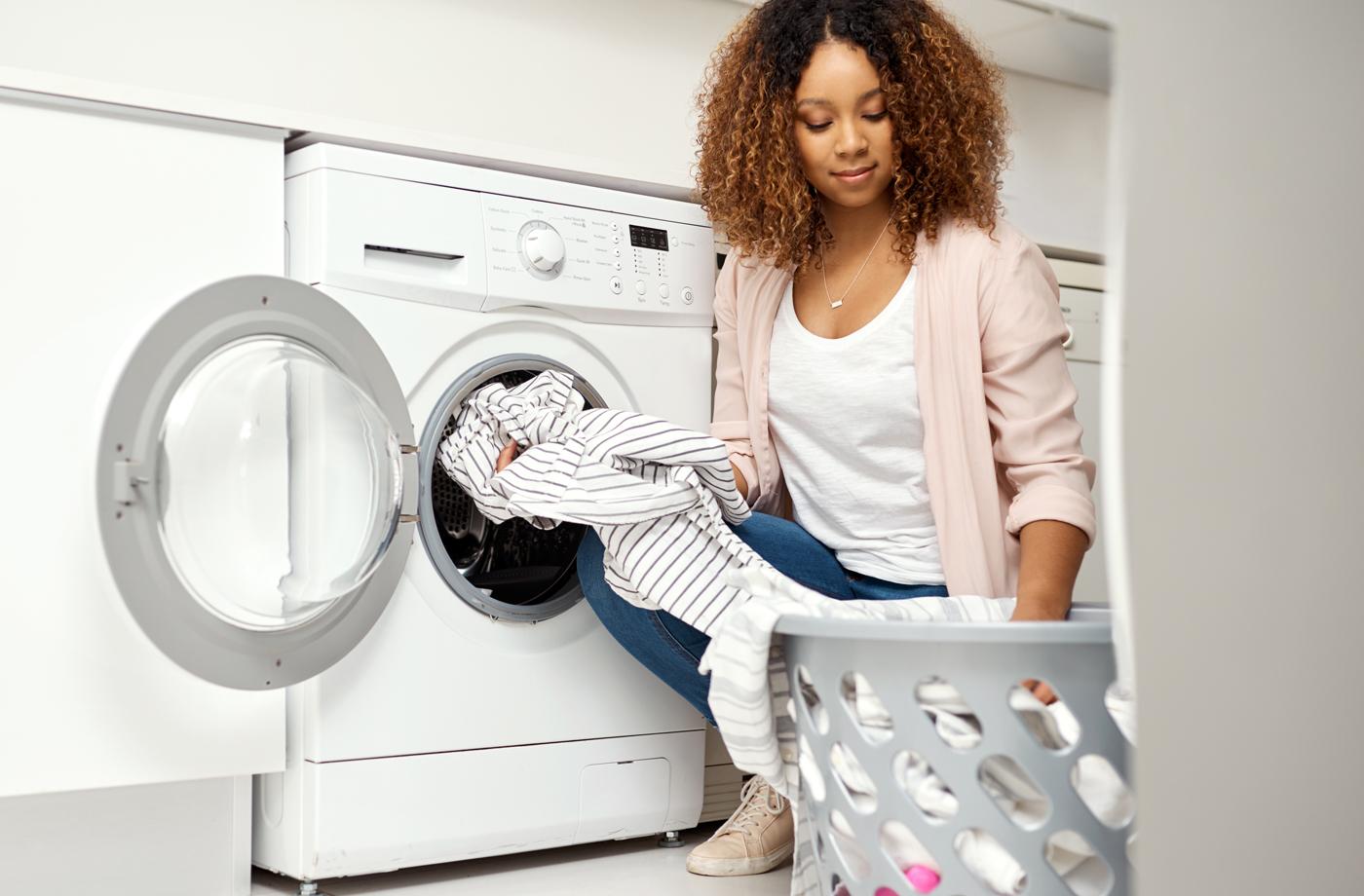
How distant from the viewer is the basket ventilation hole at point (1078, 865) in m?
0.86

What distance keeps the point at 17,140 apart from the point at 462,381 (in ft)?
1.74

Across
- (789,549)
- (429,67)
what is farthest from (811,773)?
(429,67)

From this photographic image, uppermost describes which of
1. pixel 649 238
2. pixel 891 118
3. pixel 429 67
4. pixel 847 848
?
pixel 429 67

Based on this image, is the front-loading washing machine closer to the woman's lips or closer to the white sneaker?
the white sneaker

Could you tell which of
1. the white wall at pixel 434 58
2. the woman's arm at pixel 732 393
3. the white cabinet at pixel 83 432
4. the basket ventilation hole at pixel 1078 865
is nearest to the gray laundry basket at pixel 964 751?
the basket ventilation hole at pixel 1078 865

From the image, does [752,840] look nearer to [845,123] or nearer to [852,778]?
[852,778]

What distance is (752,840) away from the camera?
1557 mm

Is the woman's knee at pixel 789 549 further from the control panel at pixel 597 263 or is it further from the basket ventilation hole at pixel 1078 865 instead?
the basket ventilation hole at pixel 1078 865

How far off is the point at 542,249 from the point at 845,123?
16.0 inches

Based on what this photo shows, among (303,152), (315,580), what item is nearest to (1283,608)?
(315,580)

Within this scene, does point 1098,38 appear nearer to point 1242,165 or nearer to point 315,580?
point 1242,165

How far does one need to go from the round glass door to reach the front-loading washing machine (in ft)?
0.26

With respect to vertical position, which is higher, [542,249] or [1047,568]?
[542,249]

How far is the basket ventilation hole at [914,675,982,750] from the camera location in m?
0.89
